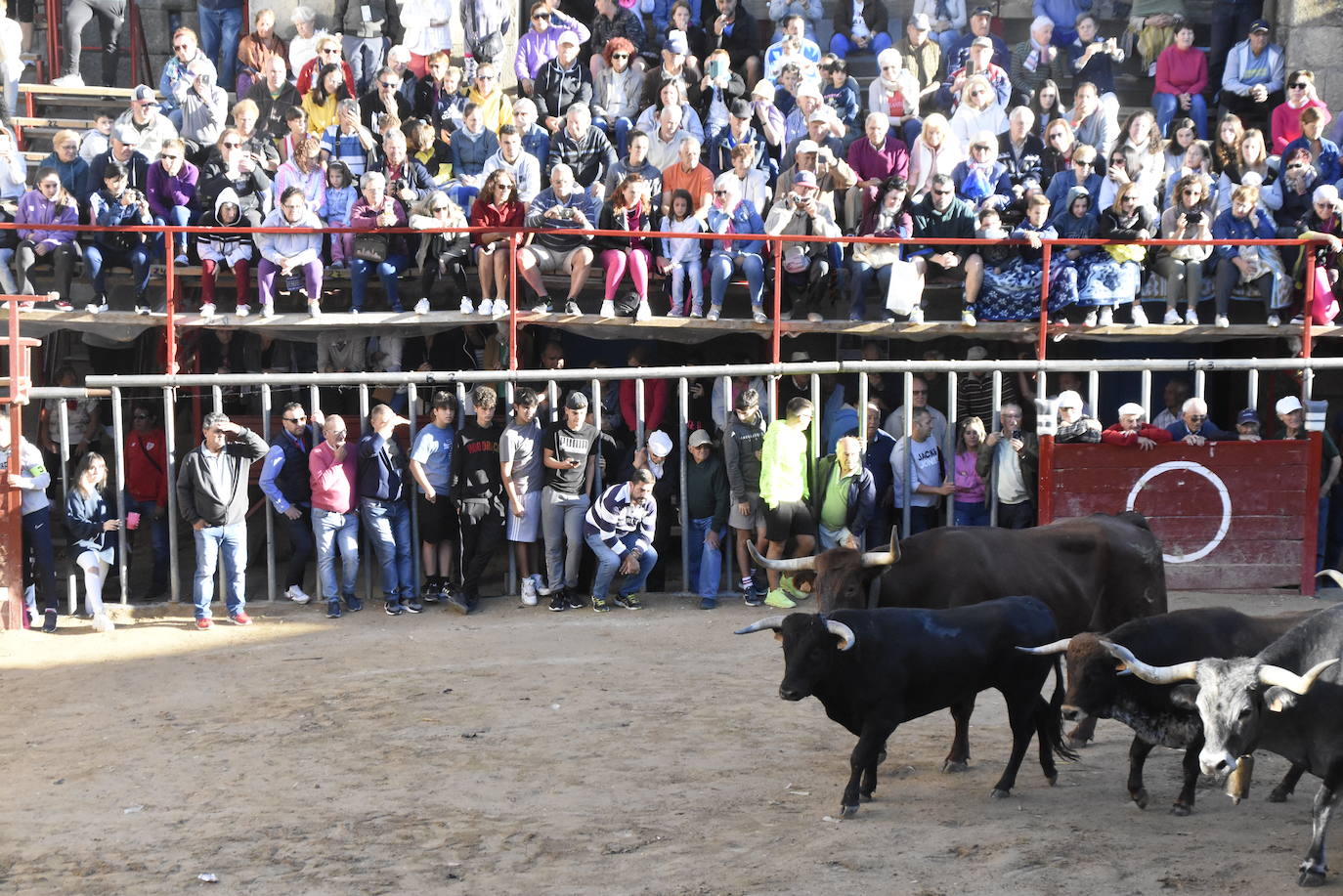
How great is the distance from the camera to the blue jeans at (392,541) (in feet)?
43.1

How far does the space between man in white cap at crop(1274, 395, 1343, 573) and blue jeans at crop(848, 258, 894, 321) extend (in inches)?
137

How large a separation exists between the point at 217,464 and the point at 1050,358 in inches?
299

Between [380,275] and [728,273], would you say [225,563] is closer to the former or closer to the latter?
[380,275]

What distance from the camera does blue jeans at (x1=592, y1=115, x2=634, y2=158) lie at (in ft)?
52.0

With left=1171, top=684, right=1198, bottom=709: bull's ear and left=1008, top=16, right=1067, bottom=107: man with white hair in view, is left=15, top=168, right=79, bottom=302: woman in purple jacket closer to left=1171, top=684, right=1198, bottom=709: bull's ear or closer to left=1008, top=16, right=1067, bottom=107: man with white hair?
left=1008, top=16, right=1067, bottom=107: man with white hair

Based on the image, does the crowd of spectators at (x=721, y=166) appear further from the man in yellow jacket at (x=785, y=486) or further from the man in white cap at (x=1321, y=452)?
the man in yellow jacket at (x=785, y=486)

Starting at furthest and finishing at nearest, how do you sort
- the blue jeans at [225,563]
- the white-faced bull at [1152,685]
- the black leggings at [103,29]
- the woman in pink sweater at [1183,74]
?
1. the black leggings at [103,29]
2. the woman in pink sweater at [1183,74]
3. the blue jeans at [225,563]
4. the white-faced bull at [1152,685]

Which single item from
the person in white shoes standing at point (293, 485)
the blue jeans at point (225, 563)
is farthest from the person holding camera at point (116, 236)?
the blue jeans at point (225, 563)

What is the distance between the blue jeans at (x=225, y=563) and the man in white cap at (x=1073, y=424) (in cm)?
670

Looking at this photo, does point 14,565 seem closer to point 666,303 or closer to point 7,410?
point 7,410

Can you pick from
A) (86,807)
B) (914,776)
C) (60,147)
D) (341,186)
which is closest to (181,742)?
(86,807)

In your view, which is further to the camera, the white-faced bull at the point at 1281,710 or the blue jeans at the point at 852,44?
the blue jeans at the point at 852,44

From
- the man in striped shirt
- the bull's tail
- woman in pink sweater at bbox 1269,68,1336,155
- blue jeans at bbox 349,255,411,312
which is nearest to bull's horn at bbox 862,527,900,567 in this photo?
the bull's tail

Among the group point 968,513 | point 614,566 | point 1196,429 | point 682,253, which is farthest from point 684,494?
point 1196,429
